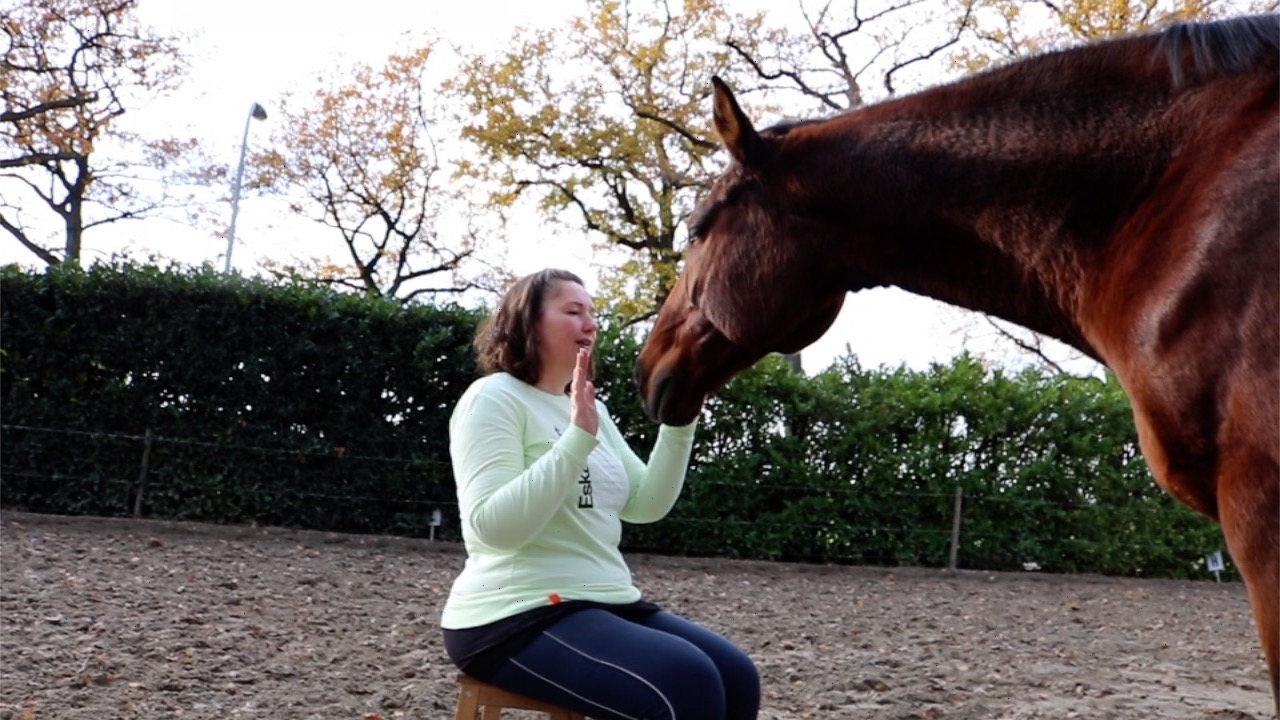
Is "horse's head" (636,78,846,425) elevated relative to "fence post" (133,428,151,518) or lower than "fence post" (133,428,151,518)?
elevated

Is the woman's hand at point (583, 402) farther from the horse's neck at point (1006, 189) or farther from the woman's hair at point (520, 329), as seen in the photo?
the horse's neck at point (1006, 189)

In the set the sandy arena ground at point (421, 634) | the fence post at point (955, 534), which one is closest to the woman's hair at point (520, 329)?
the sandy arena ground at point (421, 634)

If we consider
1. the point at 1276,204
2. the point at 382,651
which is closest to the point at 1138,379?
the point at 1276,204

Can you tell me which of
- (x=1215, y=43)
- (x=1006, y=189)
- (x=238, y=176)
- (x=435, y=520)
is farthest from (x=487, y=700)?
(x=238, y=176)

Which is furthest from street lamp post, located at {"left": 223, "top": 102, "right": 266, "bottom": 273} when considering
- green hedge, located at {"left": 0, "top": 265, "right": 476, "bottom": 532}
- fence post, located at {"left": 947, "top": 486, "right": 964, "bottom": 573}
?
fence post, located at {"left": 947, "top": 486, "right": 964, "bottom": 573}

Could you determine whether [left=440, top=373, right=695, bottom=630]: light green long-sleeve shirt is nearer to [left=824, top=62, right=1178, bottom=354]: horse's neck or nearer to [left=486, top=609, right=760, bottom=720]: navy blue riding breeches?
[left=486, top=609, right=760, bottom=720]: navy blue riding breeches

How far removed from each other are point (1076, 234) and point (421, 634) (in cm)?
535

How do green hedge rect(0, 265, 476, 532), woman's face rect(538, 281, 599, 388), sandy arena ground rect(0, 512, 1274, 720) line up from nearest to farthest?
→ woman's face rect(538, 281, 599, 388), sandy arena ground rect(0, 512, 1274, 720), green hedge rect(0, 265, 476, 532)

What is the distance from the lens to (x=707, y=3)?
2305 centimetres

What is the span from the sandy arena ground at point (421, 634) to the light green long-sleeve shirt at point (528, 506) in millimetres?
2329

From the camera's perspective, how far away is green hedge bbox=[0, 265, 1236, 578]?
34.5ft

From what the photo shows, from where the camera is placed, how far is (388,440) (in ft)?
35.2

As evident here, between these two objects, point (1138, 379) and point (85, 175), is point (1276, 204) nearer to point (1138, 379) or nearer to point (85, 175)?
point (1138, 379)

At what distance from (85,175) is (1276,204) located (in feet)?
71.8
